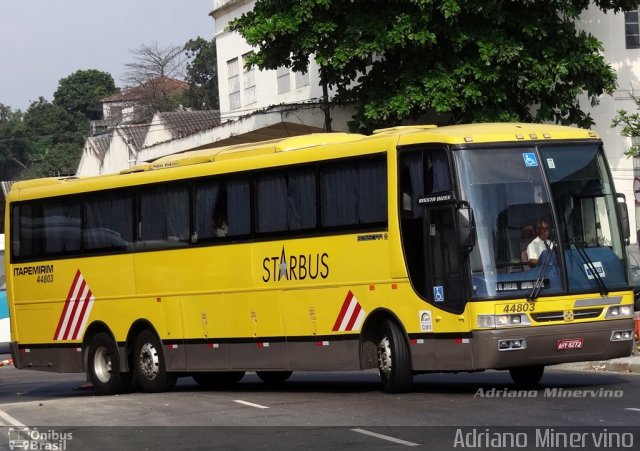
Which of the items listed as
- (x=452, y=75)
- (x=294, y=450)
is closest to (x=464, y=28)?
(x=452, y=75)

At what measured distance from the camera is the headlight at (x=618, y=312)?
16562 mm

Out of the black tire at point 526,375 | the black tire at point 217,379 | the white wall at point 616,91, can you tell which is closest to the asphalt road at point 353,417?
the black tire at point 526,375

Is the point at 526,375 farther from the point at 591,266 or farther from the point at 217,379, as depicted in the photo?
the point at 217,379

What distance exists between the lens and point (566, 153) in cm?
1705

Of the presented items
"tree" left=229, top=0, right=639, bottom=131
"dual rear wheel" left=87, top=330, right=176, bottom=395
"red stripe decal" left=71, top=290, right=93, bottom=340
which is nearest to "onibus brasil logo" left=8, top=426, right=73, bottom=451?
"dual rear wheel" left=87, top=330, right=176, bottom=395

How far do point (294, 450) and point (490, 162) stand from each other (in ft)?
18.7

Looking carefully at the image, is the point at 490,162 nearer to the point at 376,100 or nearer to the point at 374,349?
the point at 374,349

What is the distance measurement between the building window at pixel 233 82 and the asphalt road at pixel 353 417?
27.8 meters

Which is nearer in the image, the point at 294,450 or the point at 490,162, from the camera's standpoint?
the point at 294,450

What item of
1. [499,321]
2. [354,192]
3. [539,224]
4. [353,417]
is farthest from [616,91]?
[353,417]

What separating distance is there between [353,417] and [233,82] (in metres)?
34.4

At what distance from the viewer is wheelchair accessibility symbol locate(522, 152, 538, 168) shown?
16.6m

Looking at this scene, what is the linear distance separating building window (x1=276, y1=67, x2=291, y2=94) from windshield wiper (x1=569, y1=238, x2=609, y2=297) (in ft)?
90.8

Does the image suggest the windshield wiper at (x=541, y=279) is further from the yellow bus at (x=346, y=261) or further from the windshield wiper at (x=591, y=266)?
the windshield wiper at (x=591, y=266)
